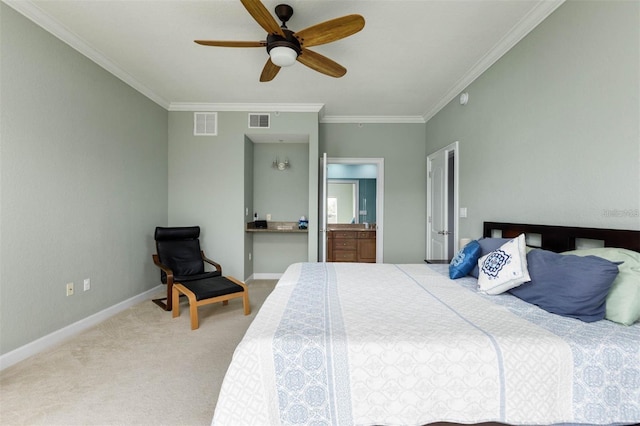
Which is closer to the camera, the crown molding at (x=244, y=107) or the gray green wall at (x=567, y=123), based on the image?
the gray green wall at (x=567, y=123)

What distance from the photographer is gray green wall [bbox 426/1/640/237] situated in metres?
1.54

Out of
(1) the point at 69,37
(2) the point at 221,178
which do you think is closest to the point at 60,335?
(2) the point at 221,178

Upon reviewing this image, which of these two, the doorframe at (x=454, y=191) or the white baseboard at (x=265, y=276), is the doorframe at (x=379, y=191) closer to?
the doorframe at (x=454, y=191)

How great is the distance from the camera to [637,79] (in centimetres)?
147

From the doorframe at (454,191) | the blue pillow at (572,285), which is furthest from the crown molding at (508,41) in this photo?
the blue pillow at (572,285)

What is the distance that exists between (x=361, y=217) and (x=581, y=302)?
458 cm

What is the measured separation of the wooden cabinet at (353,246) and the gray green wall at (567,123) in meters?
2.65

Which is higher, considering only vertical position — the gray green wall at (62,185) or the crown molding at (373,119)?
the crown molding at (373,119)

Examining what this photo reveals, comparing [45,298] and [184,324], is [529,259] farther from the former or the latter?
[45,298]

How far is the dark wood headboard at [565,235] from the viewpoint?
58.3 inches

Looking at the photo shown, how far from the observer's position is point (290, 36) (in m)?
2.03

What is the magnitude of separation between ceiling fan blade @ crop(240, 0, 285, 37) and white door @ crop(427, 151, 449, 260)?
9.04 feet

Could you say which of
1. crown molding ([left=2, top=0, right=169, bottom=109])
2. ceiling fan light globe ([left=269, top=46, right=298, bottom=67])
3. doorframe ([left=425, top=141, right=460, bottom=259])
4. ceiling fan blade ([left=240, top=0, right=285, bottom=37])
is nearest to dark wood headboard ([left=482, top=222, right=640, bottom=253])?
doorframe ([left=425, top=141, right=460, bottom=259])

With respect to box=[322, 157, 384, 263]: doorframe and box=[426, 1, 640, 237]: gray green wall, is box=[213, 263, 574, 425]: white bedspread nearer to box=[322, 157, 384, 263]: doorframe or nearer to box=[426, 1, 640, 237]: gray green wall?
box=[426, 1, 640, 237]: gray green wall
